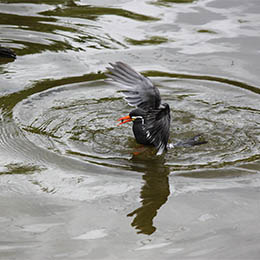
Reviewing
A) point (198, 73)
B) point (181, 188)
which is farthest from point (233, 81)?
point (181, 188)

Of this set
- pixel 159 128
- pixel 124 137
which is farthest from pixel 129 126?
pixel 159 128

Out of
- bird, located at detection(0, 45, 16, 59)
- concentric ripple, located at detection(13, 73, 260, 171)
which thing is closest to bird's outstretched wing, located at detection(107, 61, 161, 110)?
concentric ripple, located at detection(13, 73, 260, 171)

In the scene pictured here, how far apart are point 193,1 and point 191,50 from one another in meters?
2.98

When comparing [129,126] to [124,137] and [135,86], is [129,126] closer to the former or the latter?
[124,137]

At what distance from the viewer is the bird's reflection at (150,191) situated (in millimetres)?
4811

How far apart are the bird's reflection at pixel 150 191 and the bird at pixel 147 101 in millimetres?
212

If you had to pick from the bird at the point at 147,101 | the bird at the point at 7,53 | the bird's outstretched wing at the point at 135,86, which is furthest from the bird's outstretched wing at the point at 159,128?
the bird at the point at 7,53

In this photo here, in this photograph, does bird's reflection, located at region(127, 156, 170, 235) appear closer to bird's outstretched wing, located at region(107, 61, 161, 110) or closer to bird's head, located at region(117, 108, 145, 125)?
bird's head, located at region(117, 108, 145, 125)

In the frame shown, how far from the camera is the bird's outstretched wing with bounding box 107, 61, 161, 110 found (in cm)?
581

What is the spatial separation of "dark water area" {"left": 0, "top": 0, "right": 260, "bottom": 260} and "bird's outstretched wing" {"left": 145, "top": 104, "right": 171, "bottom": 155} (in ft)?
0.73

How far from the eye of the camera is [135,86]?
5895 mm

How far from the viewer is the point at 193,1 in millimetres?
12094

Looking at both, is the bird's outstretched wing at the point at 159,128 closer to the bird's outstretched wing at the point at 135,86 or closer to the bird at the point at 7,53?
the bird's outstretched wing at the point at 135,86

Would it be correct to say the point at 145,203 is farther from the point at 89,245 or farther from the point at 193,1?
the point at 193,1
